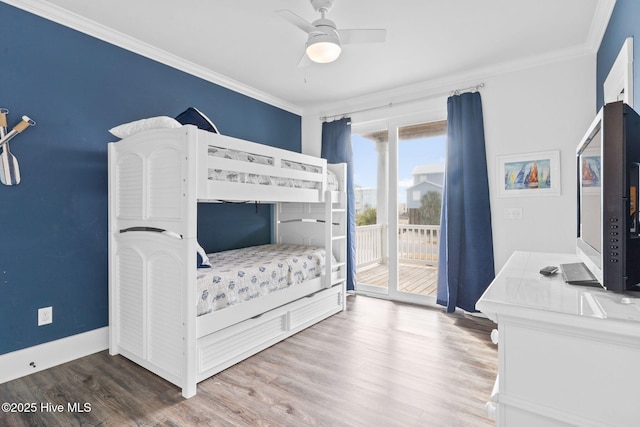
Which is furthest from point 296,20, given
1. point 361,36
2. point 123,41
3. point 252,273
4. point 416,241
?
point 416,241

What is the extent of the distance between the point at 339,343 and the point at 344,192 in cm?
164

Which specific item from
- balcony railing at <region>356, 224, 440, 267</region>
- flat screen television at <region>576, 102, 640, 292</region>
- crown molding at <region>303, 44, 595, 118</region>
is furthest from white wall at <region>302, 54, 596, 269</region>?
flat screen television at <region>576, 102, 640, 292</region>

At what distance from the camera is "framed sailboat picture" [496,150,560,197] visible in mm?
2932

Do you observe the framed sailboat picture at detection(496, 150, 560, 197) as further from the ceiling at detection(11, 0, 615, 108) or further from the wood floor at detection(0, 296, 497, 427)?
the wood floor at detection(0, 296, 497, 427)

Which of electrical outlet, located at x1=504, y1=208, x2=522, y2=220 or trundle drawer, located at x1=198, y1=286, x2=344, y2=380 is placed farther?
electrical outlet, located at x1=504, y1=208, x2=522, y2=220

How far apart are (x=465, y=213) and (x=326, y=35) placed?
2.24 m

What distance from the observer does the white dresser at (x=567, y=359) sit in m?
0.78

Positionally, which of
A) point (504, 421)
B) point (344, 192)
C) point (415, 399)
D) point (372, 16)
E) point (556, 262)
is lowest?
point (415, 399)

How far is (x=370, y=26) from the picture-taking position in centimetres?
246

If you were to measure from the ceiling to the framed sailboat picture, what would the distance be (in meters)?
0.92

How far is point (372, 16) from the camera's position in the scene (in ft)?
7.63

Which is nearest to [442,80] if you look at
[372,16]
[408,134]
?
[408,134]

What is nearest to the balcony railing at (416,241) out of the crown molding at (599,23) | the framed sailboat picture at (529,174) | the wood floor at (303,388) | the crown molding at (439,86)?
the framed sailboat picture at (529,174)

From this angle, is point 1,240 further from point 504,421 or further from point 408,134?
point 408,134
